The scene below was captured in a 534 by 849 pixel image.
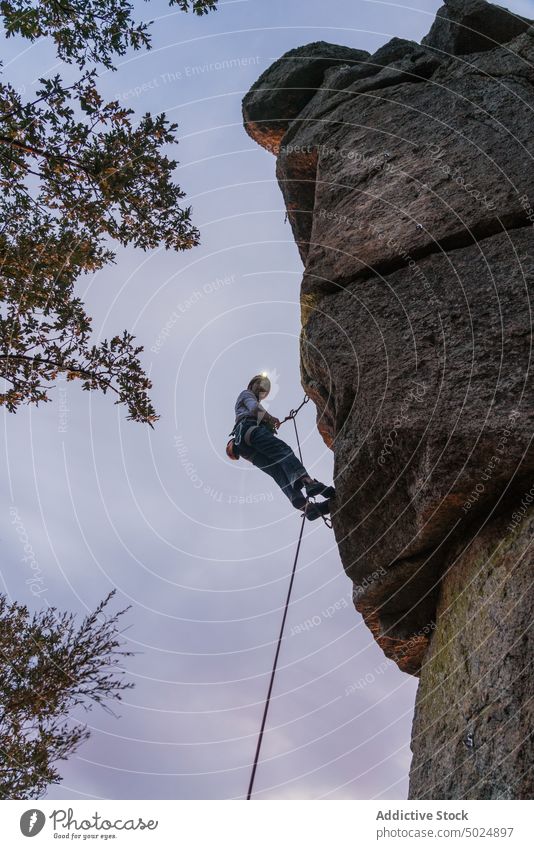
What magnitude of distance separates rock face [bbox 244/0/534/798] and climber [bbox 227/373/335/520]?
2.92ft

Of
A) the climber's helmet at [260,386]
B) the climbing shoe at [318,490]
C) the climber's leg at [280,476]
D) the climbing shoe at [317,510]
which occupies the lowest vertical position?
the climbing shoe at [317,510]

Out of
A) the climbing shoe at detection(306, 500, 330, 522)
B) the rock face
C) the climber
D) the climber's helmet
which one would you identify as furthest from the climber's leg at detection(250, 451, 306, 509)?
the climber's helmet

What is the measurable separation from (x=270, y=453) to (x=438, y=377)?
382cm

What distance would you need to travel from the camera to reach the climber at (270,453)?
8.02 meters

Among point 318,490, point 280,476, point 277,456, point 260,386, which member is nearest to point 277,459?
point 277,456

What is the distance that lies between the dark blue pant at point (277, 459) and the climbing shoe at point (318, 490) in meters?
0.37

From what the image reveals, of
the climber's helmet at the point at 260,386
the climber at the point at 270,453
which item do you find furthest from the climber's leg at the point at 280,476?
the climber's helmet at the point at 260,386

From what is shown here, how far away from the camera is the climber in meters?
8.02

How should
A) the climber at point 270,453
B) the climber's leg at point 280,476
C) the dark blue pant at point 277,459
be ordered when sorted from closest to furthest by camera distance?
the climber at point 270,453 < the climber's leg at point 280,476 < the dark blue pant at point 277,459

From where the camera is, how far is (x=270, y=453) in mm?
9086

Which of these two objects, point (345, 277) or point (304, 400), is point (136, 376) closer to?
point (304, 400)

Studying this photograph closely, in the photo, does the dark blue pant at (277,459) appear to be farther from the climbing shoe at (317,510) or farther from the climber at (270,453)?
the climbing shoe at (317,510)

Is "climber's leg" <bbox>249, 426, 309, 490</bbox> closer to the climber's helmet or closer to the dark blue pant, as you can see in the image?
the dark blue pant
